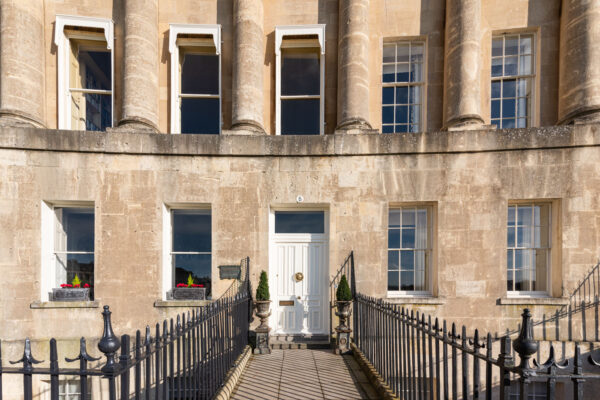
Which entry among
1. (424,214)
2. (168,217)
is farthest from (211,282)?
(424,214)

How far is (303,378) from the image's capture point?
19.4 feet

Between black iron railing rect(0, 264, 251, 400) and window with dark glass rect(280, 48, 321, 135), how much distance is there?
205 inches

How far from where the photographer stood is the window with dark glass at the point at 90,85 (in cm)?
970

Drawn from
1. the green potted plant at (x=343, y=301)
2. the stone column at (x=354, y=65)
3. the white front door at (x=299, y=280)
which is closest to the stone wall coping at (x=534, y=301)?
the green potted plant at (x=343, y=301)

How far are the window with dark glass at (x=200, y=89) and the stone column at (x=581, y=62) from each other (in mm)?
9230

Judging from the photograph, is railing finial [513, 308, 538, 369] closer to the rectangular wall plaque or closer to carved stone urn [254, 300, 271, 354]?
carved stone urn [254, 300, 271, 354]

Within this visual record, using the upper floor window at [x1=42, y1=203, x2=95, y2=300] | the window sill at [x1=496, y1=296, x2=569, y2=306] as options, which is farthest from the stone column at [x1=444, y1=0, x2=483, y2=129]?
the upper floor window at [x1=42, y1=203, x2=95, y2=300]

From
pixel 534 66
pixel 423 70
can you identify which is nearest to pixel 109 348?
pixel 423 70

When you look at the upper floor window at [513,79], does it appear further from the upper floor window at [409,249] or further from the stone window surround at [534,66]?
the upper floor window at [409,249]

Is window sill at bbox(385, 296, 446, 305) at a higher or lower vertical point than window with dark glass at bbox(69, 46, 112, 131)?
lower

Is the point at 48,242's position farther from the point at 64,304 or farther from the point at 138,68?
the point at 138,68

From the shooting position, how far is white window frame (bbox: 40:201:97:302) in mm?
8242

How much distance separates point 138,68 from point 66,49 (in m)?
2.33

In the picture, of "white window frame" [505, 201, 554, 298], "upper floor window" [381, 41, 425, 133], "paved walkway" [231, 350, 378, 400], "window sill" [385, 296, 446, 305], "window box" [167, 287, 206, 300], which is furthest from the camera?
"upper floor window" [381, 41, 425, 133]
